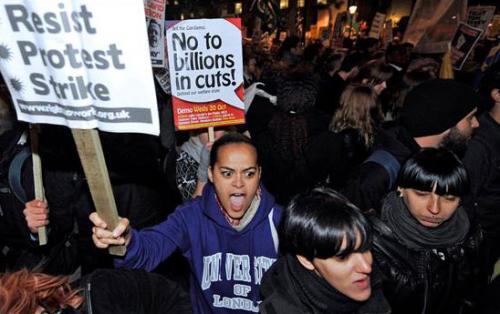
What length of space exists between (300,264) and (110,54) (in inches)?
46.1

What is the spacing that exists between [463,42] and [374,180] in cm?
512

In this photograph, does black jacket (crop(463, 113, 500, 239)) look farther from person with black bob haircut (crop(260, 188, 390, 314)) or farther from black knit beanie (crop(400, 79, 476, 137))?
person with black bob haircut (crop(260, 188, 390, 314))

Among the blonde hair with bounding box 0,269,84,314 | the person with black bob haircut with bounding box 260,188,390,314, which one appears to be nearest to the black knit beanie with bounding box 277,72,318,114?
the person with black bob haircut with bounding box 260,188,390,314

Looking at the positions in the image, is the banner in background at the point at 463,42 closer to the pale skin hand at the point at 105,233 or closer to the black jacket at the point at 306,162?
the black jacket at the point at 306,162

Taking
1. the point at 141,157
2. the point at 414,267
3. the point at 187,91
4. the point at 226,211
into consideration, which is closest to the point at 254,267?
the point at 226,211

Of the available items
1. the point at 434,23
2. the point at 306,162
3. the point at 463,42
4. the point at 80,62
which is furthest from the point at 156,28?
the point at 434,23

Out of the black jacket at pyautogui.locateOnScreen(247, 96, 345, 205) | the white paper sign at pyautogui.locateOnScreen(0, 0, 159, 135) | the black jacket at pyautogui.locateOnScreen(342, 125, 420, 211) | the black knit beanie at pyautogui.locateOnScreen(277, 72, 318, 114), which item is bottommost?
the black jacket at pyautogui.locateOnScreen(247, 96, 345, 205)

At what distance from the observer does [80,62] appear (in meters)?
1.62

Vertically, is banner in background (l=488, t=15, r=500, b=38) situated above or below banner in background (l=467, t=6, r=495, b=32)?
below

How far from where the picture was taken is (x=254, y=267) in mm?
2527

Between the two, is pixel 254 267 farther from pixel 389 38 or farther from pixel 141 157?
pixel 389 38

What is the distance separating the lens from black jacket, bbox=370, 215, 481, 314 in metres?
2.25

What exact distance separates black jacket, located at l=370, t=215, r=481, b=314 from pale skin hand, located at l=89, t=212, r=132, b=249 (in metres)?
1.27

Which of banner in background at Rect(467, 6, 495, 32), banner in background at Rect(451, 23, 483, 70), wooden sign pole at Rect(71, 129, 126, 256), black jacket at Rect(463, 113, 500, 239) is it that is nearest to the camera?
wooden sign pole at Rect(71, 129, 126, 256)
